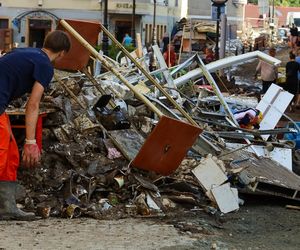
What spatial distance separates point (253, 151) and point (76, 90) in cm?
227

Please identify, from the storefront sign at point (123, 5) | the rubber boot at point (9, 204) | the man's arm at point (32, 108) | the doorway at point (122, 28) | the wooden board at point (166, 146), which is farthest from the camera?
the doorway at point (122, 28)

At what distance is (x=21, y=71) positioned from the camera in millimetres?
5785

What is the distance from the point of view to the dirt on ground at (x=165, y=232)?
219 inches

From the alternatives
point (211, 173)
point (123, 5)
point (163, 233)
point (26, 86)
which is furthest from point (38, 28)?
point (163, 233)

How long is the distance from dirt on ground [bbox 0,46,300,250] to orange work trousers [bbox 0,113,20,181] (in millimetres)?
412

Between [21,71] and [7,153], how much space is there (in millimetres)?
676

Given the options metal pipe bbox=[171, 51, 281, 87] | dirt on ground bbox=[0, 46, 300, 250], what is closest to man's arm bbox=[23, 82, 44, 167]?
dirt on ground bbox=[0, 46, 300, 250]

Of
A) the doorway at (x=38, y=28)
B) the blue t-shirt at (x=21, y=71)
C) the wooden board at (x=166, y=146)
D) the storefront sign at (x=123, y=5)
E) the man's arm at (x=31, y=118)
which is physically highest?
the storefront sign at (x=123, y=5)

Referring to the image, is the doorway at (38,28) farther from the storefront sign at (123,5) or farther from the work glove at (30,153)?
the work glove at (30,153)

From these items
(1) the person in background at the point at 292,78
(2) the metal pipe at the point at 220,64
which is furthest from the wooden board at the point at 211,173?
(1) the person in background at the point at 292,78

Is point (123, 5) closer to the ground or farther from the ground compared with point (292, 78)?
farther from the ground

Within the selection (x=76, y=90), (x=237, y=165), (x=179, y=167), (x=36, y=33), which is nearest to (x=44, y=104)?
(x=76, y=90)

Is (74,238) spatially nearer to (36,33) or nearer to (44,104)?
(44,104)

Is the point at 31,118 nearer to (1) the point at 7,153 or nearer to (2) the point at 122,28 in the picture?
(1) the point at 7,153
